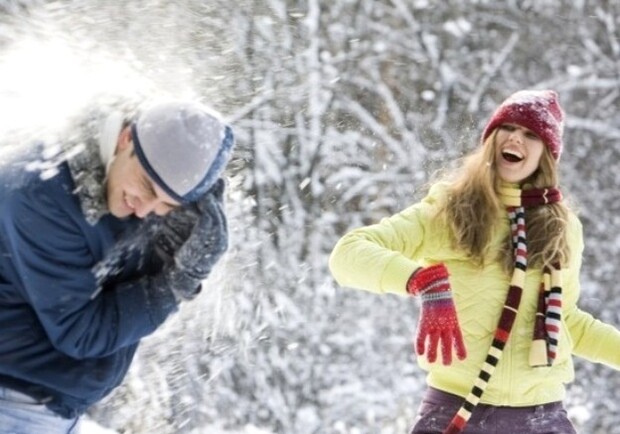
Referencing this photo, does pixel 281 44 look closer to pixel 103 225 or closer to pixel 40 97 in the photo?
pixel 40 97

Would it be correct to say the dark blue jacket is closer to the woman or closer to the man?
the man

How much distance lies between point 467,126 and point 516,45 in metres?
1.68

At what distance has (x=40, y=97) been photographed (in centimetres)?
366

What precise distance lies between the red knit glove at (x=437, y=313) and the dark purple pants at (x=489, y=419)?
0.29 meters

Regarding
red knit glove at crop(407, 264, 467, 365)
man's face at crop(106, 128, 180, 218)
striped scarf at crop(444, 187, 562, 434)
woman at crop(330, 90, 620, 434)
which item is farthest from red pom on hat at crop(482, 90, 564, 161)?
man's face at crop(106, 128, 180, 218)

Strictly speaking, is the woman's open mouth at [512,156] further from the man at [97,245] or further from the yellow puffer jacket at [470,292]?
the man at [97,245]

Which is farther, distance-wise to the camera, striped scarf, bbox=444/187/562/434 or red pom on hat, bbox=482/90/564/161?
red pom on hat, bbox=482/90/564/161

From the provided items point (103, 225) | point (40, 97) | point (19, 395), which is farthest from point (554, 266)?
point (40, 97)

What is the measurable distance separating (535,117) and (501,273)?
52cm

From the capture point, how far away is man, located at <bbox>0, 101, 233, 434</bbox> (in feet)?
7.55

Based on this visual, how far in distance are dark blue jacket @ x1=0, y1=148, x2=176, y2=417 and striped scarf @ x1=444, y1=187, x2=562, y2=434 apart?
905 millimetres

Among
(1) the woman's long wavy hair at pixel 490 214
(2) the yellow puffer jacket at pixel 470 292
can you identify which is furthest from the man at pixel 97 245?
(1) the woman's long wavy hair at pixel 490 214

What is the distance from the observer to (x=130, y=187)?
231 centimetres

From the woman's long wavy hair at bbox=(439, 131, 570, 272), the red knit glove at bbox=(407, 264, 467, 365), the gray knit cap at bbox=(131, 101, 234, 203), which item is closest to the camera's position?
the gray knit cap at bbox=(131, 101, 234, 203)
